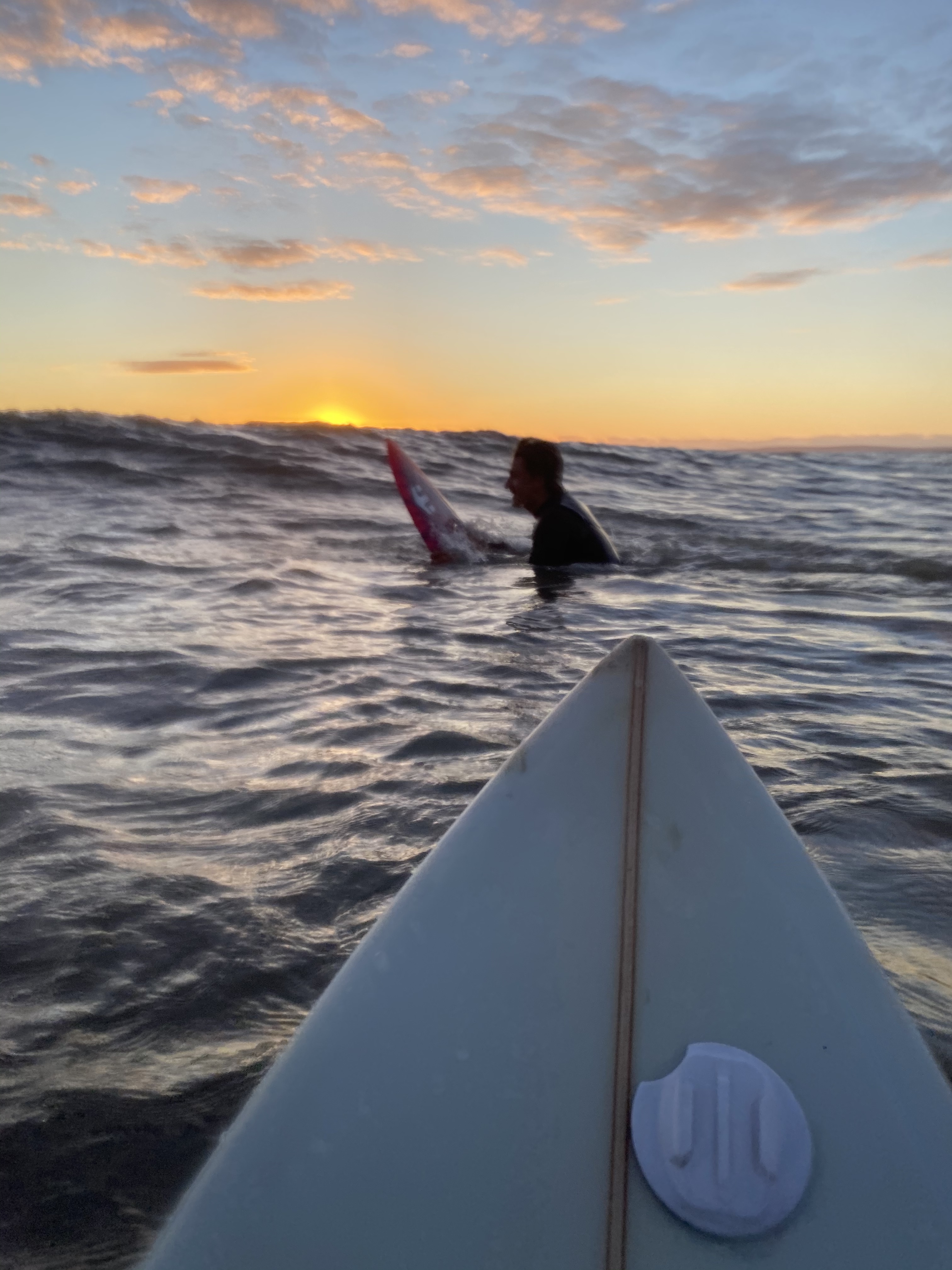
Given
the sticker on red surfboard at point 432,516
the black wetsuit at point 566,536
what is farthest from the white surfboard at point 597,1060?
the sticker on red surfboard at point 432,516

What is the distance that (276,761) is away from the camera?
9.65ft

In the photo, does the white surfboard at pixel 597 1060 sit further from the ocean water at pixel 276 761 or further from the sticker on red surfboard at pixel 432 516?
the sticker on red surfboard at pixel 432 516

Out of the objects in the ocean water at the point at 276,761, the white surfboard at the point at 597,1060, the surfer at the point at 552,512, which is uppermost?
the surfer at the point at 552,512

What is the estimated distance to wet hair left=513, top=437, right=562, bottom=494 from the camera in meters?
6.38

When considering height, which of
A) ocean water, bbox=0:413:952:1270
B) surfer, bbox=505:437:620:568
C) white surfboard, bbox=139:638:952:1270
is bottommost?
ocean water, bbox=0:413:952:1270

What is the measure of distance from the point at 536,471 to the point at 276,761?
3903mm

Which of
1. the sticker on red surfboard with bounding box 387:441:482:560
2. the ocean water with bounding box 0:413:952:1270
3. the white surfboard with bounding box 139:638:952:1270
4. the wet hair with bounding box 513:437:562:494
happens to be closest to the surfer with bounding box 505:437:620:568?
the wet hair with bounding box 513:437:562:494

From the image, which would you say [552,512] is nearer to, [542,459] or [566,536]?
[566,536]

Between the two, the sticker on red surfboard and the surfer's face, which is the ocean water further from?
the surfer's face

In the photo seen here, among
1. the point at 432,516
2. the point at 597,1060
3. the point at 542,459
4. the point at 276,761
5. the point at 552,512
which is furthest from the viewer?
the point at 432,516

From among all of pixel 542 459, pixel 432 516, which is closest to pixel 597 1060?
pixel 542 459

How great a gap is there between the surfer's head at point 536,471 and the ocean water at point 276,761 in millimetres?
598

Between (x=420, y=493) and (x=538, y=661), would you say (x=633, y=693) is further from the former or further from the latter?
(x=420, y=493)

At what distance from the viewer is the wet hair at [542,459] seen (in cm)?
638
